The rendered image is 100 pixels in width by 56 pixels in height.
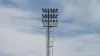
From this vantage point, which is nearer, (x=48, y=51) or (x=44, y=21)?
(x=48, y=51)

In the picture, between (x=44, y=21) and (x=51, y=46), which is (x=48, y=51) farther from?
(x=44, y=21)

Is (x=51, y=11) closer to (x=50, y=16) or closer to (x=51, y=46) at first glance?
(x=50, y=16)

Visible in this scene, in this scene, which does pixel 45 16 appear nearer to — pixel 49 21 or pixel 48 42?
pixel 49 21

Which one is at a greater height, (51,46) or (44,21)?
(44,21)

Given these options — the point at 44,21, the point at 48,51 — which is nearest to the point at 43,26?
the point at 44,21

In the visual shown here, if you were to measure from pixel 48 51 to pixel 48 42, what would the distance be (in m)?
1.86

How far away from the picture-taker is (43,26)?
67.8 m

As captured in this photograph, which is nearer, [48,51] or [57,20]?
[48,51]

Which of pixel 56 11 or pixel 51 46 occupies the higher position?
pixel 56 11

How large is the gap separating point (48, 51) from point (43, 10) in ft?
27.5

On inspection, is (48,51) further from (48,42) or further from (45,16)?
(45,16)

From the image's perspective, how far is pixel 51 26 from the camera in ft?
222

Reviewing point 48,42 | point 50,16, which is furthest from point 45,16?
point 48,42

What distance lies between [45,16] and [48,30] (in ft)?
9.39
